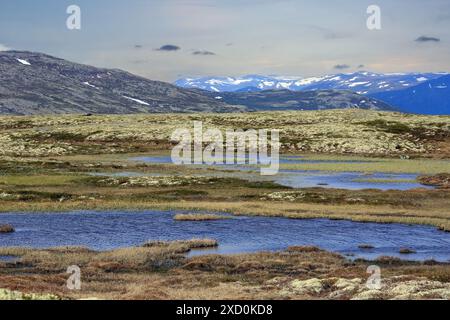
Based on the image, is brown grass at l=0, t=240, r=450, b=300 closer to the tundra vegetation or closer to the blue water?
the tundra vegetation

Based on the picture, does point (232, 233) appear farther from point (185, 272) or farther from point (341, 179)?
point (341, 179)

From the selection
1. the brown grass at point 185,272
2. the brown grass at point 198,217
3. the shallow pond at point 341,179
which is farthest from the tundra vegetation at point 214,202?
the shallow pond at point 341,179

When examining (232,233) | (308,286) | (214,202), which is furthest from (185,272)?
(214,202)

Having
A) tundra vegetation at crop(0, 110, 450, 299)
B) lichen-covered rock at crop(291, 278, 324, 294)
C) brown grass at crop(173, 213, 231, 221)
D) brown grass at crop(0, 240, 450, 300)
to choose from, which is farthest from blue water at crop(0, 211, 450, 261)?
lichen-covered rock at crop(291, 278, 324, 294)

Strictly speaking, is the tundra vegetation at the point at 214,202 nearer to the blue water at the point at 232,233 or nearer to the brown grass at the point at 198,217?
the brown grass at the point at 198,217

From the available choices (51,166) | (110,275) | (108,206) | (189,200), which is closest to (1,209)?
(108,206)
